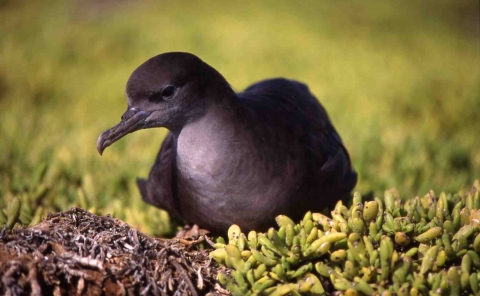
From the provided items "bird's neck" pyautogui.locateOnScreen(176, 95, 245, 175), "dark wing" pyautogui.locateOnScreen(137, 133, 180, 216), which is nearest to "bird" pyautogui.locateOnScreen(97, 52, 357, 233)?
"bird's neck" pyautogui.locateOnScreen(176, 95, 245, 175)

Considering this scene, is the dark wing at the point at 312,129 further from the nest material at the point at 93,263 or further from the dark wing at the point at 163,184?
the nest material at the point at 93,263

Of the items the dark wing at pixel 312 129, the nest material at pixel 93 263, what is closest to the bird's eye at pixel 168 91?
the dark wing at pixel 312 129

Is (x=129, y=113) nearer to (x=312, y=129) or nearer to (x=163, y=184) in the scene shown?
(x=163, y=184)

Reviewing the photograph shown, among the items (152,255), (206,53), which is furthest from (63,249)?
(206,53)

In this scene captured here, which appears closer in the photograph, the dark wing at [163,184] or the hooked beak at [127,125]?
the hooked beak at [127,125]

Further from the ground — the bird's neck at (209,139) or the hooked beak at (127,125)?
the hooked beak at (127,125)

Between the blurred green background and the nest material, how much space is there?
1.22 m

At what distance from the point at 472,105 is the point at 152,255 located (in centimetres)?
525

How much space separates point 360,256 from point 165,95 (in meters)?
1.28

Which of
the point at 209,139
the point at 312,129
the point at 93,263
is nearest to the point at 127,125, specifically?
the point at 209,139

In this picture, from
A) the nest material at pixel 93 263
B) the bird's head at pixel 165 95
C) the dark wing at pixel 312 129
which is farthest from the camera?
the dark wing at pixel 312 129

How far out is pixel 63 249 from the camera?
261 centimetres

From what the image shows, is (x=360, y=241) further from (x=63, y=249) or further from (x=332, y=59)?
(x=332, y=59)

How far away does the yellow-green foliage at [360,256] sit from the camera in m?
2.53
